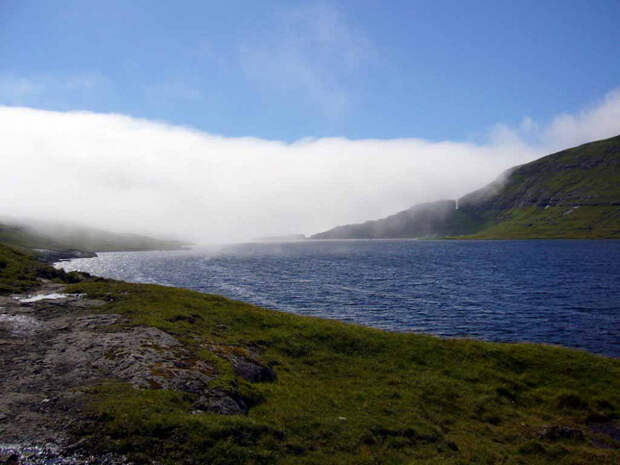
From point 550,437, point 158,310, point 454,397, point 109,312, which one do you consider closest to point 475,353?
point 454,397

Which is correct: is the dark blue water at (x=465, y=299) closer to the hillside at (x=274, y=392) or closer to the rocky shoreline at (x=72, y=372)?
the hillside at (x=274, y=392)

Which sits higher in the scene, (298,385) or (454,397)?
(298,385)

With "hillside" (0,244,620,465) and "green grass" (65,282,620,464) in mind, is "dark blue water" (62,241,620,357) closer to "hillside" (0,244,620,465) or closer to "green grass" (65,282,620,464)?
"green grass" (65,282,620,464)

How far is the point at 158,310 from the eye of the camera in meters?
42.2

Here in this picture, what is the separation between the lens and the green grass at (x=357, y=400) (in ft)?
58.6

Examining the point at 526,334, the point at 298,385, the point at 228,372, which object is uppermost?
the point at 228,372

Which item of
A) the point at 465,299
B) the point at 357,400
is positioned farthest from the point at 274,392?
the point at 465,299

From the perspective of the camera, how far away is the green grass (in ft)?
58.6

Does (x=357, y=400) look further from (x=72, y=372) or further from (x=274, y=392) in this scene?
(x=72, y=372)

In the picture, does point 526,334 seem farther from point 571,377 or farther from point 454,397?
point 454,397

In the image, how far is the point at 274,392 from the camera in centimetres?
2611

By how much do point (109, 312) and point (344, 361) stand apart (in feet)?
90.5

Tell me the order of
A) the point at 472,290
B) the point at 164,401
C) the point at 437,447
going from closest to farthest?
the point at 164,401
the point at 437,447
the point at 472,290

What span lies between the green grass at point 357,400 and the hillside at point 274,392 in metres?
0.12
